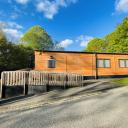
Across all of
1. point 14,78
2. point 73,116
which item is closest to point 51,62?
point 14,78

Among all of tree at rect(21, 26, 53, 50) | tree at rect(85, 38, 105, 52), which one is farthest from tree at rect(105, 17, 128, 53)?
tree at rect(21, 26, 53, 50)

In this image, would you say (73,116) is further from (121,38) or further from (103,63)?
(121,38)

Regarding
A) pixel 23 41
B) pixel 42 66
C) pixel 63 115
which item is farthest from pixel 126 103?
pixel 23 41

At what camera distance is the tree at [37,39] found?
64812 mm

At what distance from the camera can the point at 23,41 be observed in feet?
213

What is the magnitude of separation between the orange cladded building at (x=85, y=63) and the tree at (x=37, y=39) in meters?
37.4

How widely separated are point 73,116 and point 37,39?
59717 mm

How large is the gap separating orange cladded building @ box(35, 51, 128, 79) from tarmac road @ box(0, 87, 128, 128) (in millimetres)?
15491

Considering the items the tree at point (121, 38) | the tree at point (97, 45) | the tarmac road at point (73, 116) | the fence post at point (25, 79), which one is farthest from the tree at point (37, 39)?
the tarmac road at point (73, 116)

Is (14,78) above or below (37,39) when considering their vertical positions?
below

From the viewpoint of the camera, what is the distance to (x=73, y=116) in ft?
26.9

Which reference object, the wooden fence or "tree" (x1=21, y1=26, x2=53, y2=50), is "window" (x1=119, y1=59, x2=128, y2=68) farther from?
"tree" (x1=21, y1=26, x2=53, y2=50)

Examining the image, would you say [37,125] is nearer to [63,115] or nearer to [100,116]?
[63,115]

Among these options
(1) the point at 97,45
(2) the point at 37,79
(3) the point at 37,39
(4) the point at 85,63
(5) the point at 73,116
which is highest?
(3) the point at 37,39
